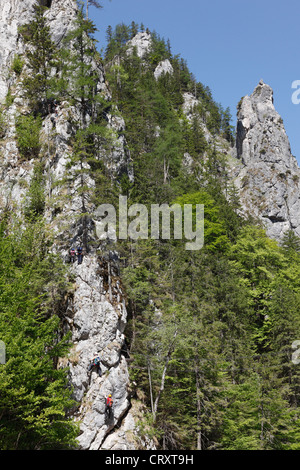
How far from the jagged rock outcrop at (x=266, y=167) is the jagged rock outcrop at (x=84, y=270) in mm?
31442

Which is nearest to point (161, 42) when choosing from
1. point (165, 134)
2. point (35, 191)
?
point (165, 134)

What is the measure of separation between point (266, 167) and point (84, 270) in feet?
165

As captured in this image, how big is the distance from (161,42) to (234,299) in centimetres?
8061

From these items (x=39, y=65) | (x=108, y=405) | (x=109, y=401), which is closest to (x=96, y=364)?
(x=109, y=401)

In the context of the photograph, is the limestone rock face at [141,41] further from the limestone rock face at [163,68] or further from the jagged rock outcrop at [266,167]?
the jagged rock outcrop at [266,167]

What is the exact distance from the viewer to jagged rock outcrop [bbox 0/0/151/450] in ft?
62.1

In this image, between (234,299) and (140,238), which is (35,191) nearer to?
(140,238)

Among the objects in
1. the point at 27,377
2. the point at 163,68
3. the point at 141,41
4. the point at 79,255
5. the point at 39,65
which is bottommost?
the point at 27,377

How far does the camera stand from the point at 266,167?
63094 millimetres

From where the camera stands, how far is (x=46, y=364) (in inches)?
614

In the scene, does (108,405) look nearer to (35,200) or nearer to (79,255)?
(79,255)

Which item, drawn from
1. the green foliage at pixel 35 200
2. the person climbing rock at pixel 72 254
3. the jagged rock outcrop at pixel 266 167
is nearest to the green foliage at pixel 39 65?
the green foliage at pixel 35 200

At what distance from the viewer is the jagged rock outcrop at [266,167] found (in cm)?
5806

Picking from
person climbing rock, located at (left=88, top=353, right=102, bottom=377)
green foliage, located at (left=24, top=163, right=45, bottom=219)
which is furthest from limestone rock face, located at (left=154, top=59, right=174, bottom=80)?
person climbing rock, located at (left=88, top=353, right=102, bottom=377)
